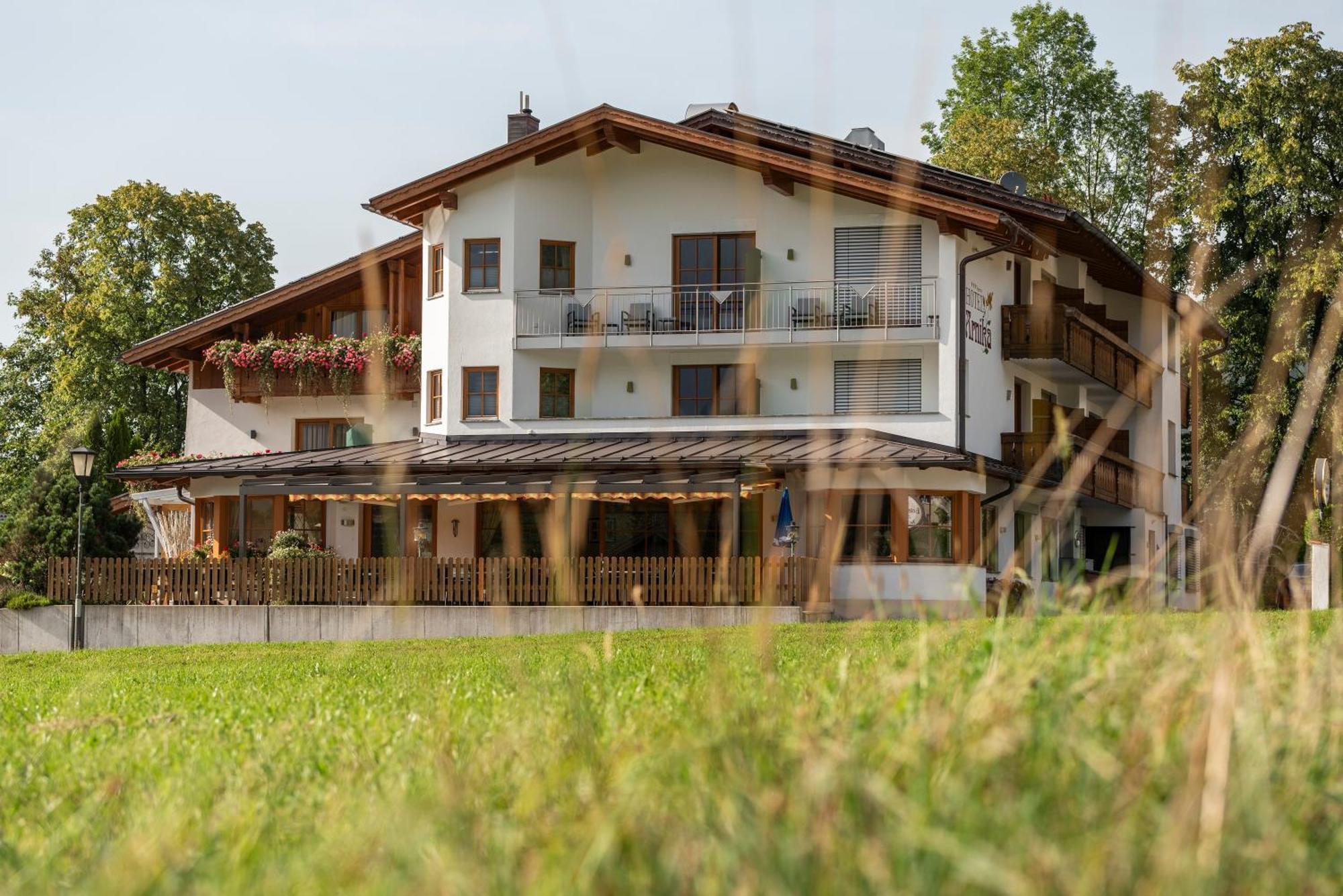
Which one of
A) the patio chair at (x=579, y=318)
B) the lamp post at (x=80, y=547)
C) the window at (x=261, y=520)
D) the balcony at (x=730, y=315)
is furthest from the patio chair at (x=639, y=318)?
the lamp post at (x=80, y=547)

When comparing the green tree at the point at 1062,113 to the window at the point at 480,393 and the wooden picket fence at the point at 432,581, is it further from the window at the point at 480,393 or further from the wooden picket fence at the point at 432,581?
the wooden picket fence at the point at 432,581

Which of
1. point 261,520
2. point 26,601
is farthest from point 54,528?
point 261,520

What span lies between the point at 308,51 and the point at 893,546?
2451 cm

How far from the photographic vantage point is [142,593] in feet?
91.4

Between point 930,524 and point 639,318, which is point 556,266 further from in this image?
point 930,524

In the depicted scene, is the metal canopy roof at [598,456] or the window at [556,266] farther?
the window at [556,266]

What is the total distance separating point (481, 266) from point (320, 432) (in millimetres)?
6615

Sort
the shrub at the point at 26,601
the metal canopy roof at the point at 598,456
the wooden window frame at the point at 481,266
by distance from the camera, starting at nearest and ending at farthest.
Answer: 1. the metal canopy roof at the point at 598,456
2. the shrub at the point at 26,601
3. the wooden window frame at the point at 481,266

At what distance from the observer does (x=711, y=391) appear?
30.9m

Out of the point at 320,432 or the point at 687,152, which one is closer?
the point at 687,152

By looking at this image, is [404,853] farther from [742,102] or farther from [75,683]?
[75,683]

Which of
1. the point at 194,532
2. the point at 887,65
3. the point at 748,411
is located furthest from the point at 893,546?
the point at 887,65

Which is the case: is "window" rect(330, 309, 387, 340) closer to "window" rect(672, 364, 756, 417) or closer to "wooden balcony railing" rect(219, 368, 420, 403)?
"wooden balcony railing" rect(219, 368, 420, 403)

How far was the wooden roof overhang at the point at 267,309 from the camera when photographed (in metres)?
34.7
